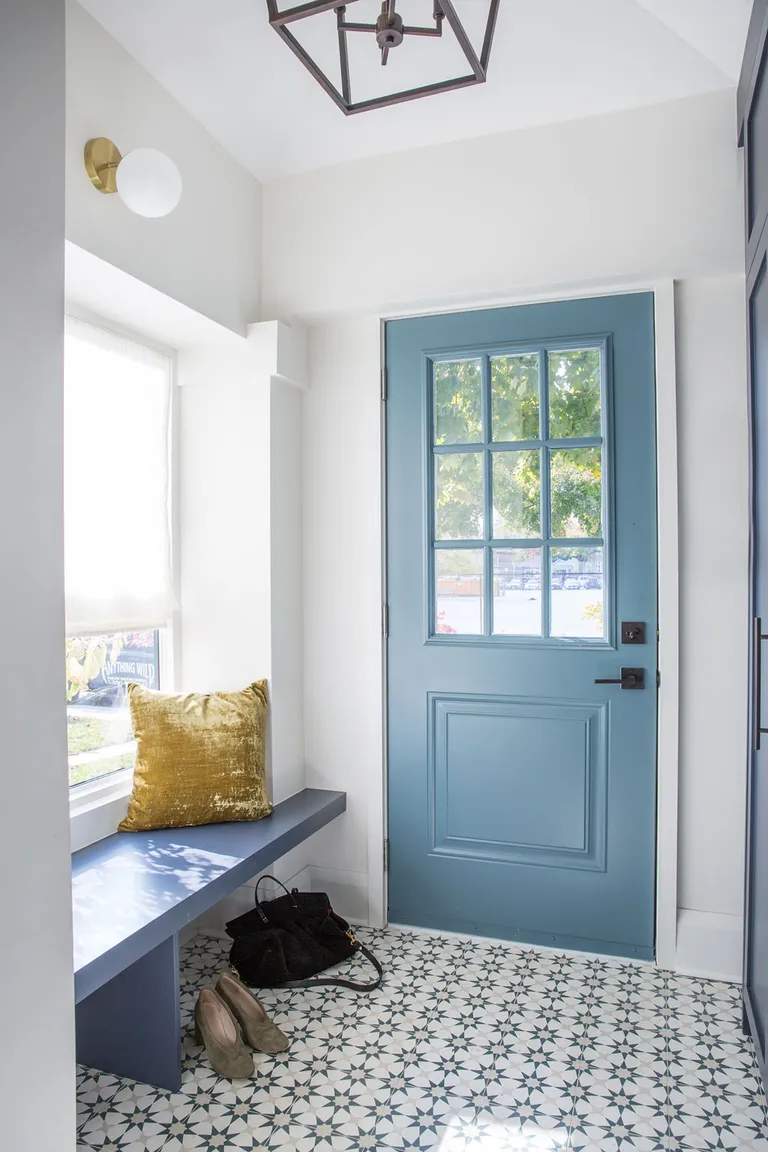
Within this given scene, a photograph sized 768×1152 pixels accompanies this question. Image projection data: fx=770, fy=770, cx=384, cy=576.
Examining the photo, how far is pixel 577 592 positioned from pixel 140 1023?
172 centimetres

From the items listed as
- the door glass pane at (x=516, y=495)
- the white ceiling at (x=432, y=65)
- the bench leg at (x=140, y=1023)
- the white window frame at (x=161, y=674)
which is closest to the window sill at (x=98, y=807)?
the white window frame at (x=161, y=674)

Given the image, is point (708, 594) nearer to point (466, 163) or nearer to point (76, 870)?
point (466, 163)

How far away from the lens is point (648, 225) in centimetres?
231

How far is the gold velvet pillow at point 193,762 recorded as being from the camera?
7.67 ft

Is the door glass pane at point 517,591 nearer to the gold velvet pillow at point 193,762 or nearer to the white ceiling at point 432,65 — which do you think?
the gold velvet pillow at point 193,762

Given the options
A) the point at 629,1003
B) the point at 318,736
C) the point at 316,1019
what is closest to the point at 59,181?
the point at 318,736

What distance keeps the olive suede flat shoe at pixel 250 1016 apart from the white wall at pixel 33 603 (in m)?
0.65

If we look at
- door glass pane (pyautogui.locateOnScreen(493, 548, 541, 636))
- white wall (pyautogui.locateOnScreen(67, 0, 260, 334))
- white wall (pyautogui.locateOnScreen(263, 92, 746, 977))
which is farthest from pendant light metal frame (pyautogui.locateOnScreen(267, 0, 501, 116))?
door glass pane (pyautogui.locateOnScreen(493, 548, 541, 636))

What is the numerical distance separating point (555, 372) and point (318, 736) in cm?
152

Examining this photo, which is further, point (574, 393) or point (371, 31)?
point (574, 393)

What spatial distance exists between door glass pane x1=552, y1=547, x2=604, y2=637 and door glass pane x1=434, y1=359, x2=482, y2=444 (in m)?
0.51

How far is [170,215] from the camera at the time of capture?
226 centimetres

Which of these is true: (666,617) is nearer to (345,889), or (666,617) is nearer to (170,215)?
(345,889)

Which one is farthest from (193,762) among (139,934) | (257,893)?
(139,934)
